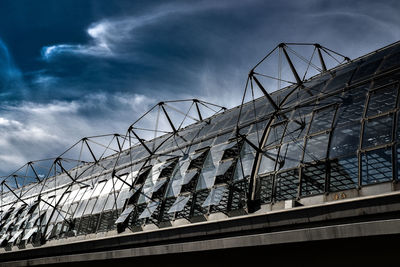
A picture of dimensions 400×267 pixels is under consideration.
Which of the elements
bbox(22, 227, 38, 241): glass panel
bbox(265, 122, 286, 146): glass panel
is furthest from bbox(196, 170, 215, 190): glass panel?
bbox(22, 227, 38, 241): glass panel

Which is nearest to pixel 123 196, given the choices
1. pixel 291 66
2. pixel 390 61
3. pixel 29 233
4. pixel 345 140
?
pixel 29 233

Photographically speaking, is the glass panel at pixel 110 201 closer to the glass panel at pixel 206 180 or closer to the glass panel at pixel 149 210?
the glass panel at pixel 149 210

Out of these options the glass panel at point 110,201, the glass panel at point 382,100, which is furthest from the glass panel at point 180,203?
the glass panel at point 382,100

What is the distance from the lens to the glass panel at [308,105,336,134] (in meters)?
18.9

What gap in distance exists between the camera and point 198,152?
26.6 metres

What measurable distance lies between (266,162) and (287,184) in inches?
95.7

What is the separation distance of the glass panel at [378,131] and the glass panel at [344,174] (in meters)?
0.98

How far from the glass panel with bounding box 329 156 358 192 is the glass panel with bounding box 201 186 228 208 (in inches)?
257

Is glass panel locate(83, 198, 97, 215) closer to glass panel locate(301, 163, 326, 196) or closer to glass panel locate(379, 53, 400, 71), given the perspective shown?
glass panel locate(301, 163, 326, 196)

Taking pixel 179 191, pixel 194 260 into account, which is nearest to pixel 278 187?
pixel 194 260

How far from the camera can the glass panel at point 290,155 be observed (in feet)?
60.8

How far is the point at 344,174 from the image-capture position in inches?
629

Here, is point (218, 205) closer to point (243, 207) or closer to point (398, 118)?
point (243, 207)

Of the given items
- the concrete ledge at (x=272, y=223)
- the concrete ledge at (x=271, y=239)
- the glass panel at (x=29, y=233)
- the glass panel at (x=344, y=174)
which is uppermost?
the glass panel at (x=29, y=233)
